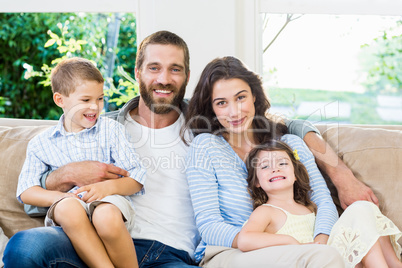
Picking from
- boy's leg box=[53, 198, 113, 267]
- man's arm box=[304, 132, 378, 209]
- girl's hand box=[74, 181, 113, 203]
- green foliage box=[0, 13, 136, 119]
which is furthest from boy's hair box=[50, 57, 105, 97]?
green foliage box=[0, 13, 136, 119]

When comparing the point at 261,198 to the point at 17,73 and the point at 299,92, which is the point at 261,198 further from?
the point at 17,73

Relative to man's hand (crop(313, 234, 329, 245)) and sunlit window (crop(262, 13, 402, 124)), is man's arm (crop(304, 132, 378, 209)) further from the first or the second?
sunlit window (crop(262, 13, 402, 124))

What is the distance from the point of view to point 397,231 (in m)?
1.81

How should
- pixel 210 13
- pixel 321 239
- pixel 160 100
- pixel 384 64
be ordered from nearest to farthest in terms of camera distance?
pixel 321 239
pixel 160 100
pixel 210 13
pixel 384 64

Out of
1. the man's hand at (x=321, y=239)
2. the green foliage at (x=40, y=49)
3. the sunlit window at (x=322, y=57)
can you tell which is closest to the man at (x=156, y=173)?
the man's hand at (x=321, y=239)

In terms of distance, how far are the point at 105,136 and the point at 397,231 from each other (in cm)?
118

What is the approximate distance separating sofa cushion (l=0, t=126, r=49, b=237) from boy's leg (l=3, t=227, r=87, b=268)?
44 cm

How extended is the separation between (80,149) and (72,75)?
296 mm

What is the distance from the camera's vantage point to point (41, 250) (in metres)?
1.52

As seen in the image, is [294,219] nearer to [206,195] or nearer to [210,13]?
[206,195]

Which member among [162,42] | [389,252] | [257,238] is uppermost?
[162,42]

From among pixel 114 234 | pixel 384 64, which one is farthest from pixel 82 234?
pixel 384 64

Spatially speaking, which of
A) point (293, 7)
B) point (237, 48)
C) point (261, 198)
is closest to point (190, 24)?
point (237, 48)

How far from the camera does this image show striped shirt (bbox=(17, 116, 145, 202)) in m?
1.91
